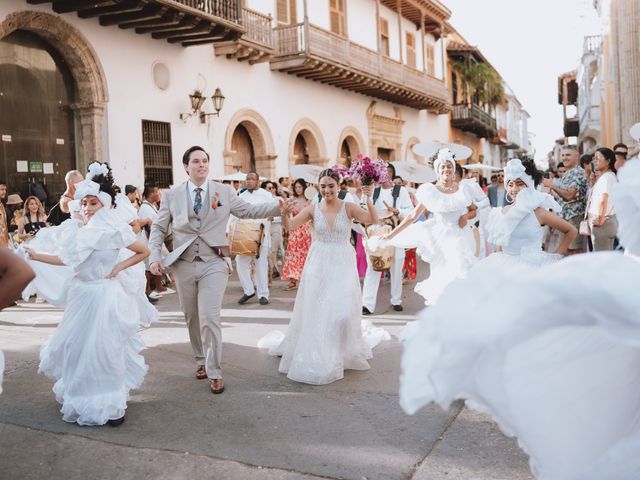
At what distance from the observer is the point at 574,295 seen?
1591 millimetres

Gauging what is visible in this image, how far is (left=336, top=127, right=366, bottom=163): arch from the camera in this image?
22531mm

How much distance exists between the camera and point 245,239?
902 centimetres

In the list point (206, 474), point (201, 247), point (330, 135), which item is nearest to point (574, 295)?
point (206, 474)

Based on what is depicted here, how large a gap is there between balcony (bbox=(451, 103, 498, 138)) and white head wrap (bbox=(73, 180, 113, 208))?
99.8ft

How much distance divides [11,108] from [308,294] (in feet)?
29.6

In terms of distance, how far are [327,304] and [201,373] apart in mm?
1185

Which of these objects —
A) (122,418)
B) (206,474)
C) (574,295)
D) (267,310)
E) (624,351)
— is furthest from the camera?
(267,310)

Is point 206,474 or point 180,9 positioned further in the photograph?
point 180,9

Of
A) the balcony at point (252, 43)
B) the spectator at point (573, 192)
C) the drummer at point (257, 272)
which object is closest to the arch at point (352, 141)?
the balcony at point (252, 43)

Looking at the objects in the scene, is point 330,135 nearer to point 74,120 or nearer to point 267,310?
point 74,120

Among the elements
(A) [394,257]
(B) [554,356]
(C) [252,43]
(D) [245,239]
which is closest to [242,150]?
(C) [252,43]

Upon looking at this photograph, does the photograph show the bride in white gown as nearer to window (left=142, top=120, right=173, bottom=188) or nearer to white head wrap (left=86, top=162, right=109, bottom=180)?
white head wrap (left=86, top=162, right=109, bottom=180)

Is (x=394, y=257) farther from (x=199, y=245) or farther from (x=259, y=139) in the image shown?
(x=259, y=139)

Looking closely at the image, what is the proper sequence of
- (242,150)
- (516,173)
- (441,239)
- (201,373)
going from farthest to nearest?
1. (242,150)
2. (441,239)
3. (516,173)
4. (201,373)
